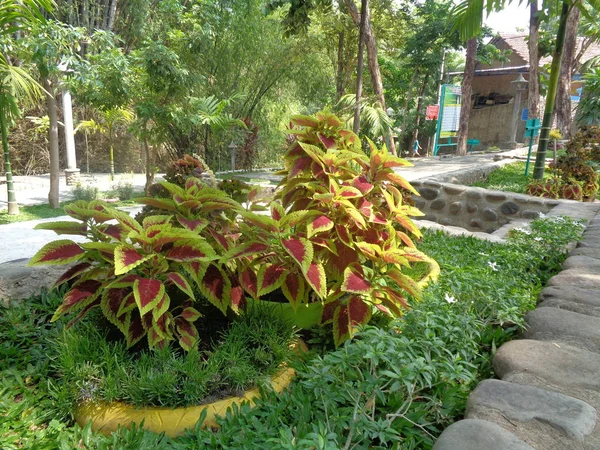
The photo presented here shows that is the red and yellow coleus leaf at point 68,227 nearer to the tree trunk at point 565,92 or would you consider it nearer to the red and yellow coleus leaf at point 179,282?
the red and yellow coleus leaf at point 179,282

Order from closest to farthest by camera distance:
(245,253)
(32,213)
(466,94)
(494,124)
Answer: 1. (245,253)
2. (32,213)
3. (466,94)
4. (494,124)

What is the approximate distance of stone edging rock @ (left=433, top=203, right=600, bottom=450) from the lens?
1.01 m

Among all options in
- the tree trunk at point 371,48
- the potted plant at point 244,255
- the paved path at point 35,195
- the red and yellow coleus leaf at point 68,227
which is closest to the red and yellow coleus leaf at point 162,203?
the potted plant at point 244,255

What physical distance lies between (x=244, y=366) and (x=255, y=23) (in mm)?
10689

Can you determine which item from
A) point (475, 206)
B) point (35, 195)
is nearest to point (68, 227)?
point (475, 206)

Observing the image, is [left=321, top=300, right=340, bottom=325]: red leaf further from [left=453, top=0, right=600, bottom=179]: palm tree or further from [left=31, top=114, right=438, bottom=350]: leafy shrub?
[left=453, top=0, right=600, bottom=179]: palm tree

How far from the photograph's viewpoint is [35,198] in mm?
9648

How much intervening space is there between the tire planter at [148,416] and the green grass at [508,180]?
514 cm

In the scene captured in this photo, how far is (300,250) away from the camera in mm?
1560

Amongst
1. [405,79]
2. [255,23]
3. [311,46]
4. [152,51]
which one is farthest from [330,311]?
[405,79]

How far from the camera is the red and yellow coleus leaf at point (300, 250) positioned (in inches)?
59.2

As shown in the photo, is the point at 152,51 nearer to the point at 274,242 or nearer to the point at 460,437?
the point at 274,242

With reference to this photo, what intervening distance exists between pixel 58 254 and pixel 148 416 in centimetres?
63

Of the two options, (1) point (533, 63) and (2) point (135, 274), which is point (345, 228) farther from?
(1) point (533, 63)
